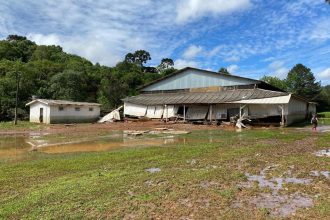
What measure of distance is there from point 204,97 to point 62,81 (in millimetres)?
25406

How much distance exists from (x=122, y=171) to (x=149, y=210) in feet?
13.5

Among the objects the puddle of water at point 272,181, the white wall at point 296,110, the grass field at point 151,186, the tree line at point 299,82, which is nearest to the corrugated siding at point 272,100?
the white wall at point 296,110

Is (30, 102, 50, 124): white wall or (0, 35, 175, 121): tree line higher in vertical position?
(0, 35, 175, 121): tree line

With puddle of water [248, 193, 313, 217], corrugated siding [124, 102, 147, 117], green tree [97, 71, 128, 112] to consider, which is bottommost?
puddle of water [248, 193, 313, 217]

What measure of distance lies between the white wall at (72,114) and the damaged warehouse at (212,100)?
428cm

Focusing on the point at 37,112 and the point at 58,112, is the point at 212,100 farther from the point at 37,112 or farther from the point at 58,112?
the point at 37,112

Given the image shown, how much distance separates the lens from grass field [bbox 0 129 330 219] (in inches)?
260

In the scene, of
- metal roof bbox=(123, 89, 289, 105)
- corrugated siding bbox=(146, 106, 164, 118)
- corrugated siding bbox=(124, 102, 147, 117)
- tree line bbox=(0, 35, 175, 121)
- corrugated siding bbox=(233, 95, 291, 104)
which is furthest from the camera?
tree line bbox=(0, 35, 175, 121)

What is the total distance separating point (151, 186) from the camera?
8609 mm

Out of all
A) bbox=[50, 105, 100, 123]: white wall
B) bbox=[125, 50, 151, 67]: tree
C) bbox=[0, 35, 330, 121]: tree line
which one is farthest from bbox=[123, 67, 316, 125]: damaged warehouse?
bbox=[125, 50, 151, 67]: tree

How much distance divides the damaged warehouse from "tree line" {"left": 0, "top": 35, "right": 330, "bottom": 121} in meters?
6.72

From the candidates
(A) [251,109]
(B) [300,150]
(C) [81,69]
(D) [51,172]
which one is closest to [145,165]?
(D) [51,172]

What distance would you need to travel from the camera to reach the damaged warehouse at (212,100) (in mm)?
33431

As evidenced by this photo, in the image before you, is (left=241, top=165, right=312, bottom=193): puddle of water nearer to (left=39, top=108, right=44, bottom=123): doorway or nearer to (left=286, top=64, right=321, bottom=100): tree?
(left=39, top=108, right=44, bottom=123): doorway
